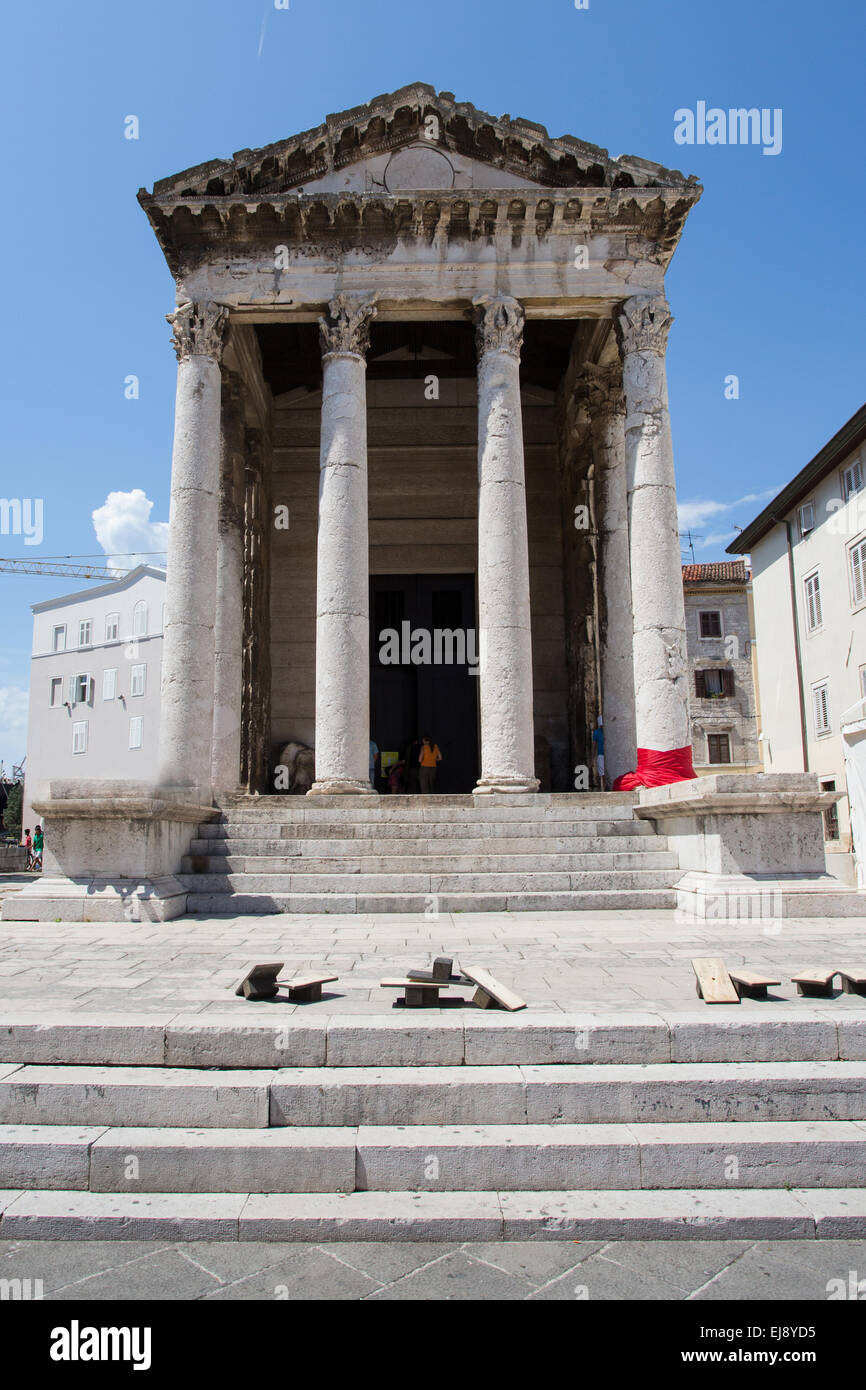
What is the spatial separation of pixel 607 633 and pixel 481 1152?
1541 centimetres

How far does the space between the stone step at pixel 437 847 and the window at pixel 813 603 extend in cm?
2282

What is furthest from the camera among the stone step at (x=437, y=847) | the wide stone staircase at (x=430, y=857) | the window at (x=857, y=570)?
the window at (x=857, y=570)

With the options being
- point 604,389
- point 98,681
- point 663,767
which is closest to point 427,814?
point 663,767

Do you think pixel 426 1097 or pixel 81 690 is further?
pixel 81 690

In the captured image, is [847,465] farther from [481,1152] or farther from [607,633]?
[481,1152]

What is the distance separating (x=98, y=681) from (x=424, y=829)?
44363mm

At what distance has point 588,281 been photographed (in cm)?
1644

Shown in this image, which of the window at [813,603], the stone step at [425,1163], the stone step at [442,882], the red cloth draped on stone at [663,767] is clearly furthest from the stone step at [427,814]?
the window at [813,603]

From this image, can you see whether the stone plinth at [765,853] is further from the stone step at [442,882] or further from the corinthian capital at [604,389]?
the corinthian capital at [604,389]

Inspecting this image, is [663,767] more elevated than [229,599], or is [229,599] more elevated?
[229,599]

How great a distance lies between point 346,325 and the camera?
1625 centimetres

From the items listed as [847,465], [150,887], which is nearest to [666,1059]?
[150,887]

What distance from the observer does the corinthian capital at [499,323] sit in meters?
16.2

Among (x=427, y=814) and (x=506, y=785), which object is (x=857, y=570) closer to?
(x=506, y=785)
